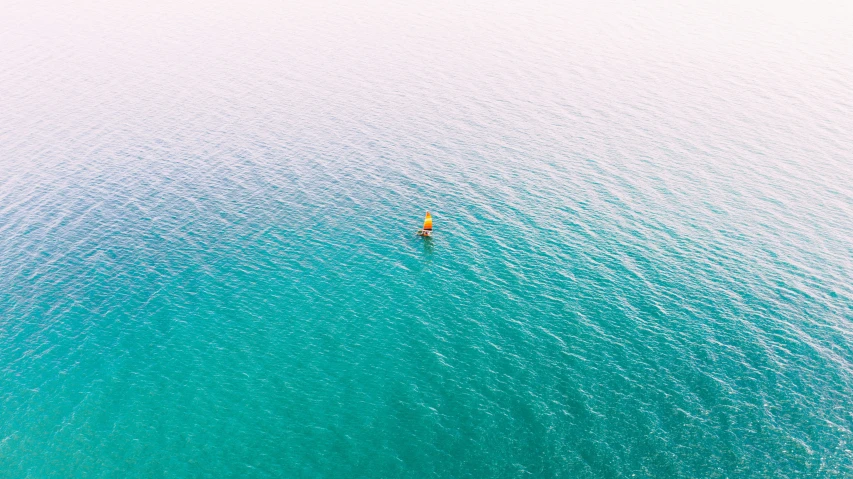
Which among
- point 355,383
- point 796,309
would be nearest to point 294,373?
point 355,383

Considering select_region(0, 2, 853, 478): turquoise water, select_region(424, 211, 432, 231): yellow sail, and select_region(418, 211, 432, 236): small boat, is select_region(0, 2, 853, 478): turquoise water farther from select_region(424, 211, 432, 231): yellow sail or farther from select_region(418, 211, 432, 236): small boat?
select_region(424, 211, 432, 231): yellow sail

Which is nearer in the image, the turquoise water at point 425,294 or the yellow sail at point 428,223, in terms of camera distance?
the turquoise water at point 425,294

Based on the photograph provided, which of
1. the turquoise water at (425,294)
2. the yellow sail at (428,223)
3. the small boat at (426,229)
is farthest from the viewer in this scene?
the small boat at (426,229)

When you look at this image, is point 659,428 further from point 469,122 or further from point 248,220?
point 469,122

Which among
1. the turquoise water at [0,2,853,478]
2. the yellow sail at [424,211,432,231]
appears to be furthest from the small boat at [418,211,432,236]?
the turquoise water at [0,2,853,478]

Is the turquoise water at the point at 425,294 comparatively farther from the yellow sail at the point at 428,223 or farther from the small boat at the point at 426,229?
the yellow sail at the point at 428,223

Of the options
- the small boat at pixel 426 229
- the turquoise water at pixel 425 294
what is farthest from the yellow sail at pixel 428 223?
the turquoise water at pixel 425 294

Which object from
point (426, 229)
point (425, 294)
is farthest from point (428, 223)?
point (425, 294)

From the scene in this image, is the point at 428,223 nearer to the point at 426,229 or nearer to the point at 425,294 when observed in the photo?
the point at 426,229
